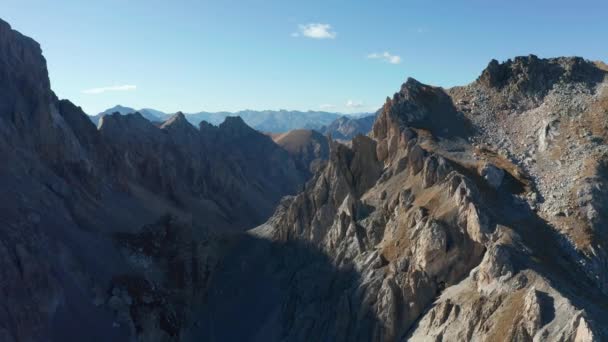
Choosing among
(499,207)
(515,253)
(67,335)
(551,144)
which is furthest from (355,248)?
(67,335)

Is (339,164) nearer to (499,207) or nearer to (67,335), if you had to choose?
(499,207)

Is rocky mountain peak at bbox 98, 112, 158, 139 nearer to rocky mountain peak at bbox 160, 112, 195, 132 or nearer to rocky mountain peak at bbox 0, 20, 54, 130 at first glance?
rocky mountain peak at bbox 160, 112, 195, 132

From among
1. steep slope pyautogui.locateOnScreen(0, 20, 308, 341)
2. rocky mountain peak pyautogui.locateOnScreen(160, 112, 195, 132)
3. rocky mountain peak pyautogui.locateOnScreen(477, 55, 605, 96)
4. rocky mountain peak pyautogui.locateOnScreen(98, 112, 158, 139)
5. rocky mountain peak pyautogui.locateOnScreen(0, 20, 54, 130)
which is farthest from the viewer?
rocky mountain peak pyautogui.locateOnScreen(160, 112, 195, 132)

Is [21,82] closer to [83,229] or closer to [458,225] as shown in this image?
[83,229]

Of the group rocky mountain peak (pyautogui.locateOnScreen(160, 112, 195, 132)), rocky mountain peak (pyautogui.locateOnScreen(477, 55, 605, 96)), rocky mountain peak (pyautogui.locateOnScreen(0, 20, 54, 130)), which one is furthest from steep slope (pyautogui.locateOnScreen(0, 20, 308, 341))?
rocky mountain peak (pyautogui.locateOnScreen(477, 55, 605, 96))

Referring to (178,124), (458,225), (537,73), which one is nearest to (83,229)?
(458,225)

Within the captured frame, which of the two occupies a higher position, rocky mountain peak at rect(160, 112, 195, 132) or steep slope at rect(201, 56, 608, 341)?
rocky mountain peak at rect(160, 112, 195, 132)
